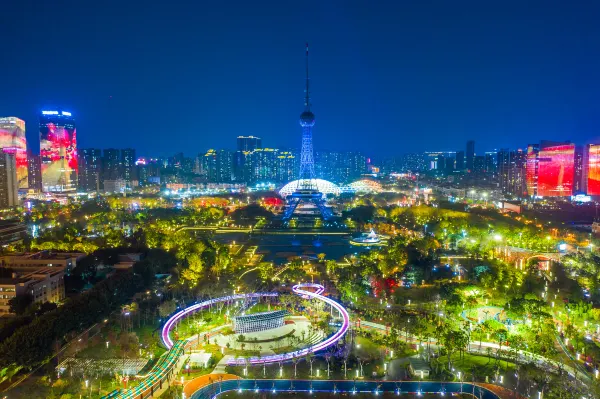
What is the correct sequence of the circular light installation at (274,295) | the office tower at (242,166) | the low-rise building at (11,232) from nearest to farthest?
the circular light installation at (274,295), the low-rise building at (11,232), the office tower at (242,166)

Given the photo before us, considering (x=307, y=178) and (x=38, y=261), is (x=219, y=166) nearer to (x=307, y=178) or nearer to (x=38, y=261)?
(x=307, y=178)

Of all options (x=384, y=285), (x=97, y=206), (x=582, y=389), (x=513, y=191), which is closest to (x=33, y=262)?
(x=384, y=285)

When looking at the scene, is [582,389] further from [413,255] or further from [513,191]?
[513,191]

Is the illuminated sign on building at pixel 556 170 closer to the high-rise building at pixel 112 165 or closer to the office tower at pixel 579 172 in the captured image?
the office tower at pixel 579 172

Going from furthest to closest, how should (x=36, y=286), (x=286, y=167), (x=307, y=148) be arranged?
(x=286, y=167)
(x=307, y=148)
(x=36, y=286)

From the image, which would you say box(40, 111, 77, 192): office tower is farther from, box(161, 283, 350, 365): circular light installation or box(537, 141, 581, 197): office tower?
box(537, 141, 581, 197): office tower

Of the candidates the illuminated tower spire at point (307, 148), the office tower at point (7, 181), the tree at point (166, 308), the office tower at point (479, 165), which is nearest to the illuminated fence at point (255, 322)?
the tree at point (166, 308)

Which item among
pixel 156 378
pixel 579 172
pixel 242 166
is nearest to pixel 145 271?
pixel 156 378
